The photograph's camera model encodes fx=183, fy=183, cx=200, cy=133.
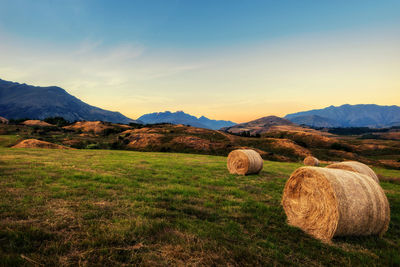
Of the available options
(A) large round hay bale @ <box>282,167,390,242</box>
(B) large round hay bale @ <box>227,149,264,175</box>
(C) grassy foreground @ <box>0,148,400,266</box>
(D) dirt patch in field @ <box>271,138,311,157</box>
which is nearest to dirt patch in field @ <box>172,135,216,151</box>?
(D) dirt patch in field @ <box>271,138,311,157</box>

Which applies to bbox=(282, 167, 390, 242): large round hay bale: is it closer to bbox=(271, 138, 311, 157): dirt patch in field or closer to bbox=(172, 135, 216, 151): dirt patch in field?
bbox=(172, 135, 216, 151): dirt patch in field

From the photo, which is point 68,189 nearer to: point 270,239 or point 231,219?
point 231,219

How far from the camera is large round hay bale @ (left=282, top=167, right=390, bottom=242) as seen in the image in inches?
246

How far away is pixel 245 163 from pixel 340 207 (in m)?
11.6

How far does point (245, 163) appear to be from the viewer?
17.9 meters

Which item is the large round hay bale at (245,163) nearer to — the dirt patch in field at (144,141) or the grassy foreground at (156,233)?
the grassy foreground at (156,233)

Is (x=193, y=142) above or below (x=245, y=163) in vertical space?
below

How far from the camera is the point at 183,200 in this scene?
8711mm

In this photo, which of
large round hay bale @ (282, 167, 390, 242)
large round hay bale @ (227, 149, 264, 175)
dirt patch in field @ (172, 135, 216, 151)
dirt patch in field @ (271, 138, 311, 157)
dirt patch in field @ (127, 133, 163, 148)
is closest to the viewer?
large round hay bale @ (282, 167, 390, 242)

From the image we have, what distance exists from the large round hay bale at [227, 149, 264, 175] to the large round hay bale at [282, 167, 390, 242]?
10038 mm

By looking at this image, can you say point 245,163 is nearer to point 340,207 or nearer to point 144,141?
point 340,207

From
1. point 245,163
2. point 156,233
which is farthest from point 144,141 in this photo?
point 156,233

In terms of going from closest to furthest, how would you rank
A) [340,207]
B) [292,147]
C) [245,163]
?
[340,207] → [245,163] → [292,147]

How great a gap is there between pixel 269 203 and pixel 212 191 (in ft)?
10.1
